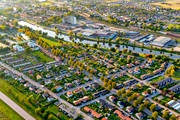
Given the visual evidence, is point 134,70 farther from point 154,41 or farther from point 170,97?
point 154,41

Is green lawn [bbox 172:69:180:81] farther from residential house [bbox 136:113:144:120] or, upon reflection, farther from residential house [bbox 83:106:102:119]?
residential house [bbox 83:106:102:119]

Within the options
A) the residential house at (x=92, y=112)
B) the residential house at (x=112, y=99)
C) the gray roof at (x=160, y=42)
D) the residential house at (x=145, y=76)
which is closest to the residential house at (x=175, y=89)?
the residential house at (x=145, y=76)

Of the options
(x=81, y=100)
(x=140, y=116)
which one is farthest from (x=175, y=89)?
(x=81, y=100)

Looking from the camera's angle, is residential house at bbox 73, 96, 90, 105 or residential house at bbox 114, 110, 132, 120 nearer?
residential house at bbox 114, 110, 132, 120

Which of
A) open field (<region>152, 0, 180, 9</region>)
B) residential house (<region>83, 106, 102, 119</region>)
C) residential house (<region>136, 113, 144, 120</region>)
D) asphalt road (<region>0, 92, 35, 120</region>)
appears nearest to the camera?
residential house (<region>136, 113, 144, 120</region>)

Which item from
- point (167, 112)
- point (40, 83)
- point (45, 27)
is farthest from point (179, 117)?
point (45, 27)

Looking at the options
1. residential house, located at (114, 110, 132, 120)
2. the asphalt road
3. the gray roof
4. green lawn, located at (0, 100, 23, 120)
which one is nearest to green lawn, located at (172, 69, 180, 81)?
the gray roof

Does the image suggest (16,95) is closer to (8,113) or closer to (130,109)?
(8,113)
